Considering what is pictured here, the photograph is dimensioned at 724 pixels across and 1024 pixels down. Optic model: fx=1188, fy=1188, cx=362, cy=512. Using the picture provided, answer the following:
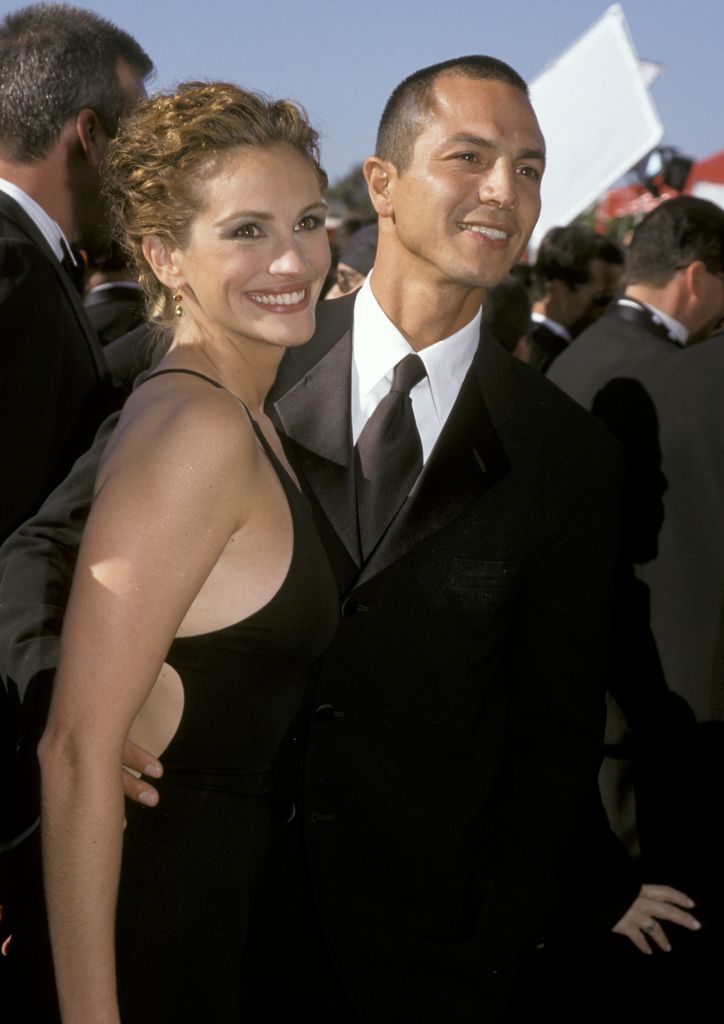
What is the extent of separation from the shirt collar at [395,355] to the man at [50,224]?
572 millimetres

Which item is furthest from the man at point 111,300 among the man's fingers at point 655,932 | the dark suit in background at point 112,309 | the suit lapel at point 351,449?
the man's fingers at point 655,932

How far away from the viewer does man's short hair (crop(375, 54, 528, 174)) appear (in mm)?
2426

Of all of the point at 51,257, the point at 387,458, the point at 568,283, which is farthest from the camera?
the point at 568,283

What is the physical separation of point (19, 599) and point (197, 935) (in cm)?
56

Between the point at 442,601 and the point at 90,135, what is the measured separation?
1284mm

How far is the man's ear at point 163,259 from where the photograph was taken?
1.79m

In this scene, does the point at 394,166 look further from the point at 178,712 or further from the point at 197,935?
the point at 197,935

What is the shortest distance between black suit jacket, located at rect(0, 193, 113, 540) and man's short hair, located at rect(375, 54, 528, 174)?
0.75 metres

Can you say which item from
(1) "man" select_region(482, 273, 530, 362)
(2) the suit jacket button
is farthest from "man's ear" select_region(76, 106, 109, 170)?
(1) "man" select_region(482, 273, 530, 362)

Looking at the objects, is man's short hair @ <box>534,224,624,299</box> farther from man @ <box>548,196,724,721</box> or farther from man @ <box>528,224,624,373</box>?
man @ <box>548,196,724,721</box>

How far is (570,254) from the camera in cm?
723

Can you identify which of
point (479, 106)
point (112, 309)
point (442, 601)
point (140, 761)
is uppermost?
point (479, 106)

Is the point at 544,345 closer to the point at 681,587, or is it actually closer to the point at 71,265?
the point at 681,587

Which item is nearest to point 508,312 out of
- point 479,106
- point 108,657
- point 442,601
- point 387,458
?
point 479,106
